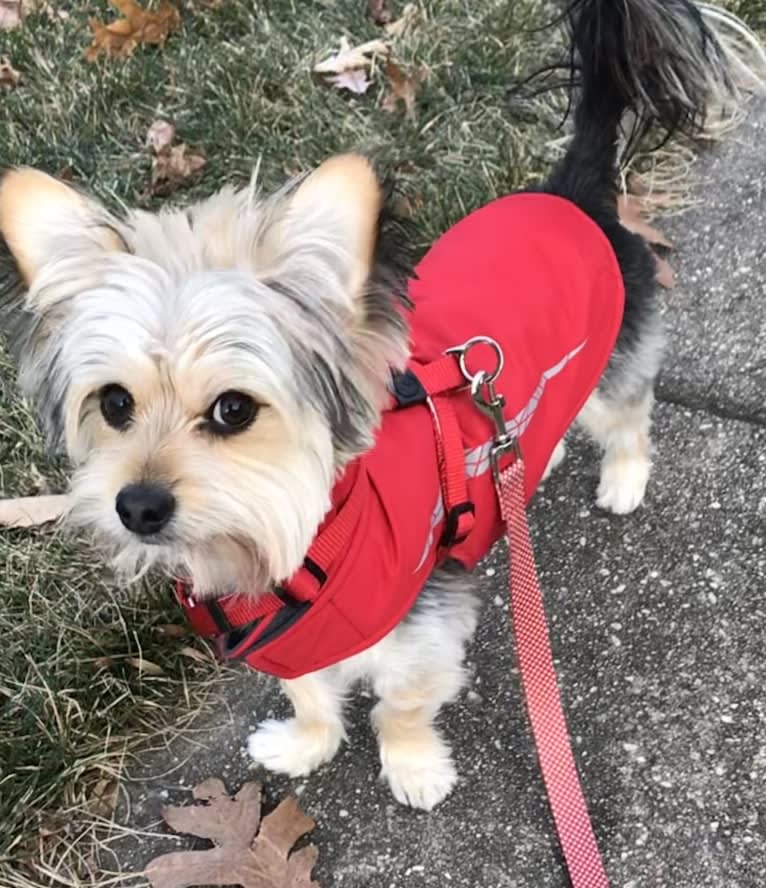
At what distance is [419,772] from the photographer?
258cm

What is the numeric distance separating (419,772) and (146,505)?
3.90 feet

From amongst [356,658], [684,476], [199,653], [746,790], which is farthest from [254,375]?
[684,476]

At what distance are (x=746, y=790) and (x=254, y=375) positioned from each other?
1576mm

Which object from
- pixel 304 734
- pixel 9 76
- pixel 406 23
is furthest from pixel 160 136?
pixel 304 734

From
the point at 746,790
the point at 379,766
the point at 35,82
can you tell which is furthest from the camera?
the point at 35,82

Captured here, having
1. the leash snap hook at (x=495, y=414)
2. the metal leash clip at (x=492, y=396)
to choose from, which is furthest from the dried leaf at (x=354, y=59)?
the leash snap hook at (x=495, y=414)

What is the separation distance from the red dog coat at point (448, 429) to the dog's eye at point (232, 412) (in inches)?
12.2

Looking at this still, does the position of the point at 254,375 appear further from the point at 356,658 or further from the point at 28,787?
the point at 28,787

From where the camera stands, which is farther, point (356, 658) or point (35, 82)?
point (35, 82)

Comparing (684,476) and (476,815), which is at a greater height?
(684,476)

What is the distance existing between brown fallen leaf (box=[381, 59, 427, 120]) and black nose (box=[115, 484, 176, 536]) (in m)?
2.73

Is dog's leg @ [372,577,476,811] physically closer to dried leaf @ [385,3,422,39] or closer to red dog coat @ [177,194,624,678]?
red dog coat @ [177,194,624,678]

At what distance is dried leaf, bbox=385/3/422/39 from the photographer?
4328mm

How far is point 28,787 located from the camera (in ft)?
8.55
